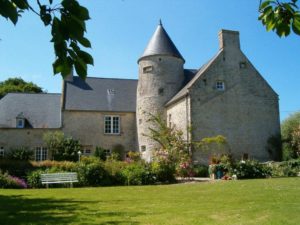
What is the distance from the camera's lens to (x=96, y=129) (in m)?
31.9

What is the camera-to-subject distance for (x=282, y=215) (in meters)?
7.93

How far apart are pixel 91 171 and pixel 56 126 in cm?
1317

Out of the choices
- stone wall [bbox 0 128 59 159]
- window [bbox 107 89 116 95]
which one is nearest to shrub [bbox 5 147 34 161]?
stone wall [bbox 0 128 59 159]

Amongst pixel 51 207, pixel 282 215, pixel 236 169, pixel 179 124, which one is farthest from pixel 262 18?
pixel 179 124

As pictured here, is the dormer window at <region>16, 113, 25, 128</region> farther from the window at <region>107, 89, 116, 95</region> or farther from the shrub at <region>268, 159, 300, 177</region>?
the shrub at <region>268, 159, 300, 177</region>

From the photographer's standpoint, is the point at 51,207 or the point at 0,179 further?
the point at 0,179

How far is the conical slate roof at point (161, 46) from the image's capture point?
3120cm

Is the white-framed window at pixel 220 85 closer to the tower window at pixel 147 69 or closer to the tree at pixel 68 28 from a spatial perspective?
the tower window at pixel 147 69

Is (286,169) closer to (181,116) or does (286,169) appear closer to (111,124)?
(181,116)

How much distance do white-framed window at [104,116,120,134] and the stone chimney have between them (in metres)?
10.8

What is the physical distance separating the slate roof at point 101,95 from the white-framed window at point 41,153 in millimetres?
3918

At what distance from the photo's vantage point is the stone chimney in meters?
29.1

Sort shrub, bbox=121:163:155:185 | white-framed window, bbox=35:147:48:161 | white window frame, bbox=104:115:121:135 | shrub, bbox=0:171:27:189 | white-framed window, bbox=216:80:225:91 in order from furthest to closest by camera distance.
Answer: white window frame, bbox=104:115:121:135, white-framed window, bbox=35:147:48:161, white-framed window, bbox=216:80:225:91, shrub, bbox=121:163:155:185, shrub, bbox=0:171:27:189

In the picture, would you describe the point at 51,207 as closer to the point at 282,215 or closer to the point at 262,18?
the point at 282,215
